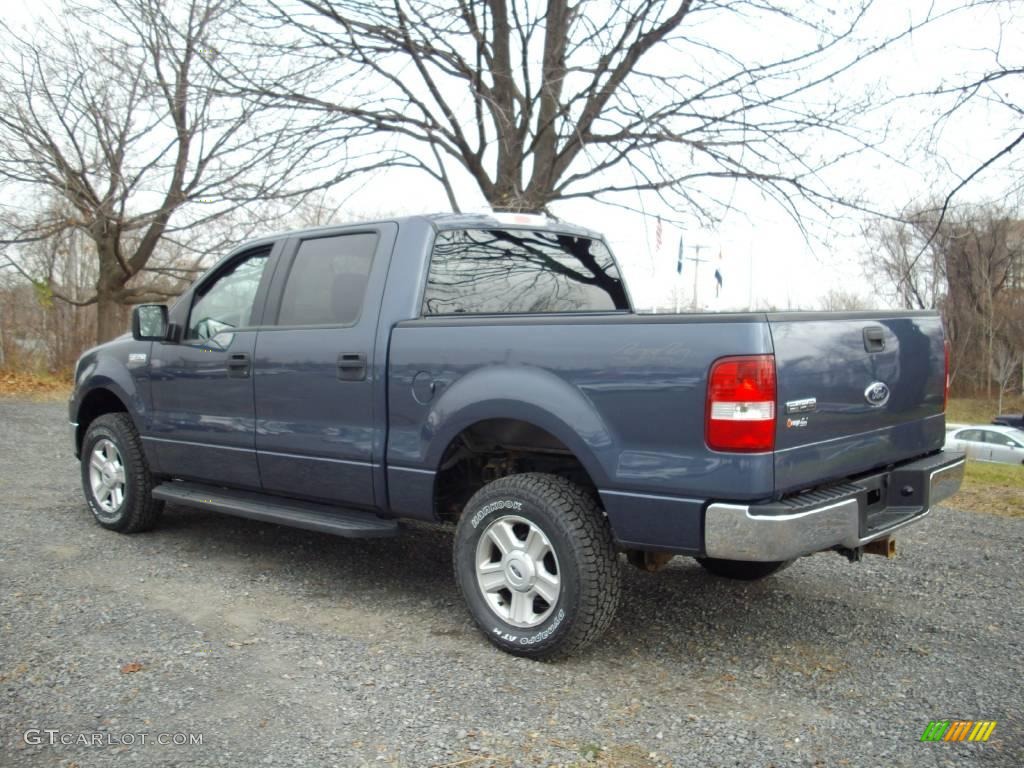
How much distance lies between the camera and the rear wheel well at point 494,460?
4.16 meters

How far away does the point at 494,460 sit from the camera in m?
4.50

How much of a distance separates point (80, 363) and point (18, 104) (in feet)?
48.8

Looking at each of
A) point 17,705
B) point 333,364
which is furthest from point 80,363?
point 17,705

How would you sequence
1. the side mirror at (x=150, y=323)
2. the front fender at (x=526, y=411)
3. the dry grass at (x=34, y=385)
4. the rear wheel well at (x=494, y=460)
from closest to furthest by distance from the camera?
the front fender at (x=526, y=411), the rear wheel well at (x=494, y=460), the side mirror at (x=150, y=323), the dry grass at (x=34, y=385)

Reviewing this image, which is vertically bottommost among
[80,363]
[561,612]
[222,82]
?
[561,612]

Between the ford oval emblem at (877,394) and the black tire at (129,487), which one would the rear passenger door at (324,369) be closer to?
the black tire at (129,487)

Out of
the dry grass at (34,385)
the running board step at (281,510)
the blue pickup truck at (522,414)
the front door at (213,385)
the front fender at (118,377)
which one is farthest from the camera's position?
the dry grass at (34,385)

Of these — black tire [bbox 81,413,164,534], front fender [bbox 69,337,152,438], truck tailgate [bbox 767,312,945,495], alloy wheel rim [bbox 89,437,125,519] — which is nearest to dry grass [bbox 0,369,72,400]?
front fender [bbox 69,337,152,438]

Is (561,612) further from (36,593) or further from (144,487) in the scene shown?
(144,487)

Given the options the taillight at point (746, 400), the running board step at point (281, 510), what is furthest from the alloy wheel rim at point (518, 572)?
the taillight at point (746, 400)

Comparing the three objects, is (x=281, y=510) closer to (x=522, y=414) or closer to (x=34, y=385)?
(x=522, y=414)

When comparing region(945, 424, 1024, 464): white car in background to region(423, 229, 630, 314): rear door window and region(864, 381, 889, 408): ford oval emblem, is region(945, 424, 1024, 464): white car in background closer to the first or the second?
region(423, 229, 630, 314): rear door window

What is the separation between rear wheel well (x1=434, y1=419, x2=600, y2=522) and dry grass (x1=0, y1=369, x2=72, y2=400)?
580 inches

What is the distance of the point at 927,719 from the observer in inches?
130
